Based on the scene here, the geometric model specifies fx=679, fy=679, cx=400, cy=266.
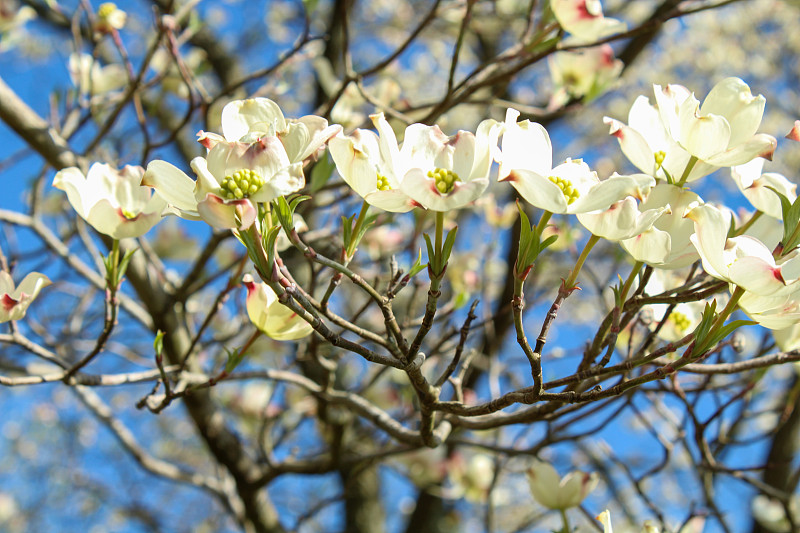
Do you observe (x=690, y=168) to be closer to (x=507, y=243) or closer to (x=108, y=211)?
(x=108, y=211)

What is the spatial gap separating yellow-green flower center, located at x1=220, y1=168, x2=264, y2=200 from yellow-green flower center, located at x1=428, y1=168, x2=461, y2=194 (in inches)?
5.9

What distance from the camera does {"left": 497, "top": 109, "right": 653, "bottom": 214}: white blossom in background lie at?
0.56 m

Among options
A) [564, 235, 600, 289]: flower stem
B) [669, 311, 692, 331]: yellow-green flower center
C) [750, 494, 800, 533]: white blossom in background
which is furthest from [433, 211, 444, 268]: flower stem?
[750, 494, 800, 533]: white blossom in background

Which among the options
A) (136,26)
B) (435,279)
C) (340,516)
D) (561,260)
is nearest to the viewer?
(435,279)

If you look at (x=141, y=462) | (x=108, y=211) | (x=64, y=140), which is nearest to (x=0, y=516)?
(x=141, y=462)

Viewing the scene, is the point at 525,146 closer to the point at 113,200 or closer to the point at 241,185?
the point at 241,185

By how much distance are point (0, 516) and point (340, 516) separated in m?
3.38

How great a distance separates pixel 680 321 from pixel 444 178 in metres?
0.48

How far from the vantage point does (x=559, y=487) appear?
108 centimetres

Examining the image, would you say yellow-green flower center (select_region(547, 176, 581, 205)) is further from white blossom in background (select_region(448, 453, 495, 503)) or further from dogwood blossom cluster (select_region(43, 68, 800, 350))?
white blossom in background (select_region(448, 453, 495, 503))

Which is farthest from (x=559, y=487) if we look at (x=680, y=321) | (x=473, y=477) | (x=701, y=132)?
(x=473, y=477)

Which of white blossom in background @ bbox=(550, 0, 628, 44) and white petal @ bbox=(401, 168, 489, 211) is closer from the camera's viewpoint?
white petal @ bbox=(401, 168, 489, 211)

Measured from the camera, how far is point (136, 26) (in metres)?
4.32

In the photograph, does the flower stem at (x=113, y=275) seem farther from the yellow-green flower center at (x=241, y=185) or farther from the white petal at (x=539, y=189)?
the white petal at (x=539, y=189)
